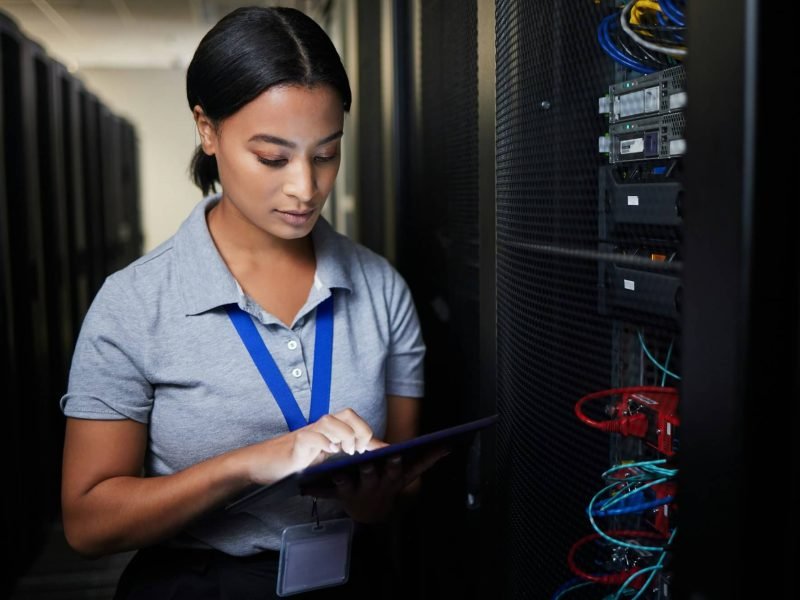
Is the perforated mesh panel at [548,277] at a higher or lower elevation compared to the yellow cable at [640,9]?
lower

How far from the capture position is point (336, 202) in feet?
14.5

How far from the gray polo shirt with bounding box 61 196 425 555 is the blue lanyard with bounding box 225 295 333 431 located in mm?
12

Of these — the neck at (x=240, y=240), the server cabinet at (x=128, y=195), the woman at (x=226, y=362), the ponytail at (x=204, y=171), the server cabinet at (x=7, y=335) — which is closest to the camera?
the woman at (x=226, y=362)

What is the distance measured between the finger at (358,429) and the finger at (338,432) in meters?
0.01

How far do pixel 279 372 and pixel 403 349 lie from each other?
0.27m

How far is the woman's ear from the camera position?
1123 mm

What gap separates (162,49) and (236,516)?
8241mm

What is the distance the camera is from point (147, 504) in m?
1.01

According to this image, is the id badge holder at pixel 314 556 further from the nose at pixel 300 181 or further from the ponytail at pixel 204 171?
the ponytail at pixel 204 171

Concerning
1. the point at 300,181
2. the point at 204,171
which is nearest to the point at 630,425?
the point at 300,181

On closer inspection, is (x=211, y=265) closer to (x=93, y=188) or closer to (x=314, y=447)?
(x=314, y=447)

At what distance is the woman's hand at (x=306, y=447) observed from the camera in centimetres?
92

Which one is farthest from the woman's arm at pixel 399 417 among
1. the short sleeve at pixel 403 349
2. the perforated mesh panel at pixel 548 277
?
the perforated mesh panel at pixel 548 277

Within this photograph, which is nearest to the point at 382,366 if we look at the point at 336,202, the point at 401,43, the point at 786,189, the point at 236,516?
the point at 236,516
